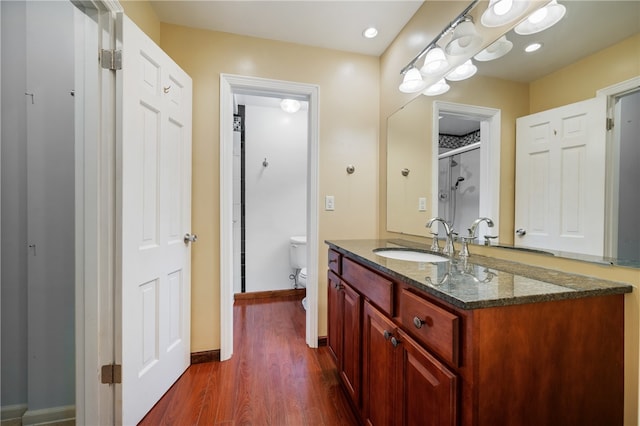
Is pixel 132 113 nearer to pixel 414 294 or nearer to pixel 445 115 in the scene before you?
pixel 414 294

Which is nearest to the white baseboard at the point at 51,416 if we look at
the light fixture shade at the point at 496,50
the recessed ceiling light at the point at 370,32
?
the light fixture shade at the point at 496,50

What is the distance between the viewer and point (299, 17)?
1.79m

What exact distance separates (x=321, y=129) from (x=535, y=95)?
137cm

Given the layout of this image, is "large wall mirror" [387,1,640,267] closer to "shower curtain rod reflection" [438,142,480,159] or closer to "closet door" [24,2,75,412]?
"shower curtain rod reflection" [438,142,480,159]

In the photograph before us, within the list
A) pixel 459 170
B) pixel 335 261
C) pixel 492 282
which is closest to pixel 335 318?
pixel 335 261

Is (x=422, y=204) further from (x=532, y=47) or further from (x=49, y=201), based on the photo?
(x=49, y=201)

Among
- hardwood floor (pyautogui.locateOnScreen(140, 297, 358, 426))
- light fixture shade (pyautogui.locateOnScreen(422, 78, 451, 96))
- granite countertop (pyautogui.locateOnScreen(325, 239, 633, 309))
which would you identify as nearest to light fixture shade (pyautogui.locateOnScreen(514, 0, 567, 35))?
light fixture shade (pyautogui.locateOnScreen(422, 78, 451, 96))

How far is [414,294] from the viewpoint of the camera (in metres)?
0.88

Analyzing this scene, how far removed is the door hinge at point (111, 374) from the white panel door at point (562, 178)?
195cm

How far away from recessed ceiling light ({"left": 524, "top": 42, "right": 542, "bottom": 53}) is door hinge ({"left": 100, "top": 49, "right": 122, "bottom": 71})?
72.2 inches

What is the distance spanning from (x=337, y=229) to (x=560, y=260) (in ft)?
4.66

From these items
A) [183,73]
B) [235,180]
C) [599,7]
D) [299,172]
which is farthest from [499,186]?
[235,180]

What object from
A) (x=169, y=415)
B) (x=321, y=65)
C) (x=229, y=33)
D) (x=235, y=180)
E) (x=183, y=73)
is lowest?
(x=169, y=415)

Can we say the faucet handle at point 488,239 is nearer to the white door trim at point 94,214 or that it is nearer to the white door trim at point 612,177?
the white door trim at point 612,177
